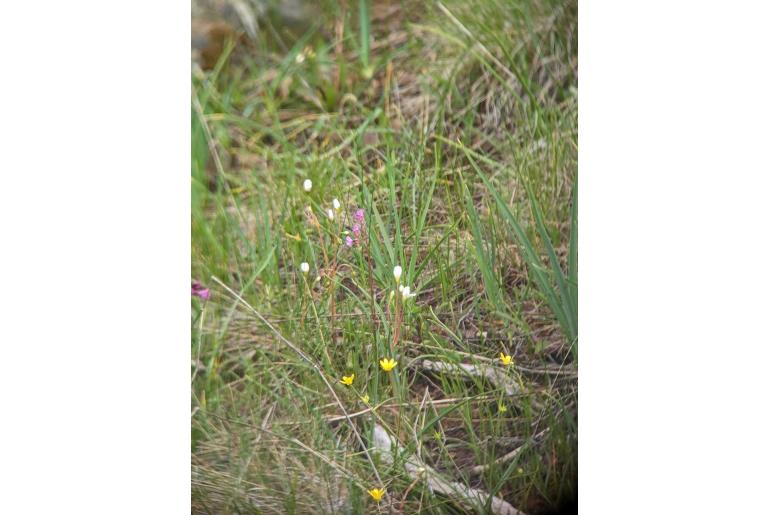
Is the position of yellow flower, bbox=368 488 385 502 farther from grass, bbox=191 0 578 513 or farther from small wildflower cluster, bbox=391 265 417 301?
small wildflower cluster, bbox=391 265 417 301

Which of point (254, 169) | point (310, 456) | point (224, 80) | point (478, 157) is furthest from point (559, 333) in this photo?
point (224, 80)

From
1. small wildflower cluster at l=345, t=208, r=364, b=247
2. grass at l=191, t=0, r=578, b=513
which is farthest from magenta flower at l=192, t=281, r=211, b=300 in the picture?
small wildflower cluster at l=345, t=208, r=364, b=247

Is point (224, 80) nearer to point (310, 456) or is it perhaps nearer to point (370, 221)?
point (370, 221)

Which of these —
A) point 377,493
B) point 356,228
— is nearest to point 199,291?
point 356,228

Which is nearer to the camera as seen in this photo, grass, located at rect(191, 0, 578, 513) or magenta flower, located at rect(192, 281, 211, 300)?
grass, located at rect(191, 0, 578, 513)

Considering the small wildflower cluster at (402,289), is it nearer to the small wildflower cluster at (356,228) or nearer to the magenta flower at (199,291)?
the small wildflower cluster at (356,228)

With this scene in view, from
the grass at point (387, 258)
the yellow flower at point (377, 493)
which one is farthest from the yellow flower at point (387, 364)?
the yellow flower at point (377, 493)

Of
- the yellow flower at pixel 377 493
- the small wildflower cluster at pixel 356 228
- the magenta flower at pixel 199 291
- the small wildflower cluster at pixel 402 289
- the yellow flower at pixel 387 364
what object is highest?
the small wildflower cluster at pixel 356 228

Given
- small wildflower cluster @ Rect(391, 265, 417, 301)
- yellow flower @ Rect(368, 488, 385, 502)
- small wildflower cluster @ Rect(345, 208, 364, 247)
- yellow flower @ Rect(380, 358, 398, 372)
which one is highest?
small wildflower cluster @ Rect(345, 208, 364, 247)
